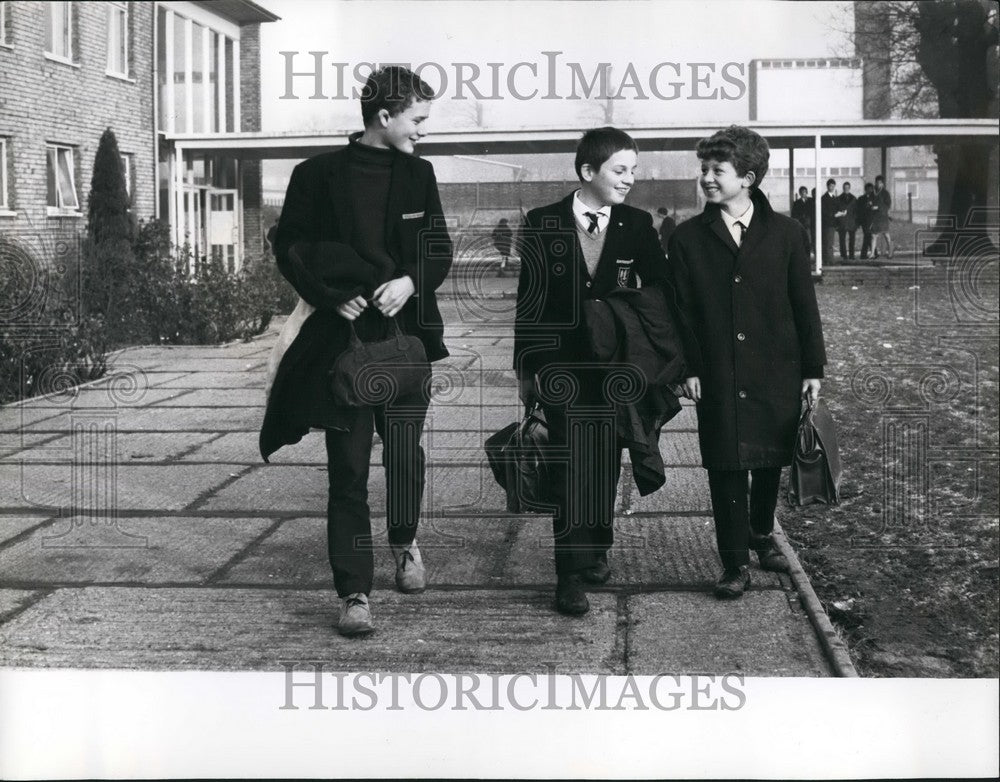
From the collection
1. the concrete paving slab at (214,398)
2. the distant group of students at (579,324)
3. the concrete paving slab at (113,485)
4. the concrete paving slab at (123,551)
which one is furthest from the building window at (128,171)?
the concrete paving slab at (214,398)

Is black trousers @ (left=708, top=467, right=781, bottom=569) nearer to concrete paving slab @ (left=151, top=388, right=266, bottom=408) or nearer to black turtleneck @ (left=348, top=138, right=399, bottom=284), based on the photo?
black turtleneck @ (left=348, top=138, right=399, bottom=284)

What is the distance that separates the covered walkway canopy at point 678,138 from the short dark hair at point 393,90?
1.04 feet

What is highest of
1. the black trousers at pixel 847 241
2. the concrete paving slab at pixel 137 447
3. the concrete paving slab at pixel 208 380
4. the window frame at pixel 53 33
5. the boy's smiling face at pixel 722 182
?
the window frame at pixel 53 33

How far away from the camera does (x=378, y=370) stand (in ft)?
16.0

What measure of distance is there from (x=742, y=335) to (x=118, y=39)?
265 cm

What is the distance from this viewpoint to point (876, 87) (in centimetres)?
522

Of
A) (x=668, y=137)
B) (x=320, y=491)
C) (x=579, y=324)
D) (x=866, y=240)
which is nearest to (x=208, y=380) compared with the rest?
(x=320, y=491)

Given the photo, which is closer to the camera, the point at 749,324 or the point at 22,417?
the point at 749,324

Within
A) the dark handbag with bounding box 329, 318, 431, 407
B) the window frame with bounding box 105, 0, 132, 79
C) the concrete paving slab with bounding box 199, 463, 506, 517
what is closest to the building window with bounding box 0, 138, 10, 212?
the window frame with bounding box 105, 0, 132, 79

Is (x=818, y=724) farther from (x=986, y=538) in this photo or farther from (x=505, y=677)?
(x=986, y=538)

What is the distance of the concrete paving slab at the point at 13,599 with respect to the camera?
5.01 m

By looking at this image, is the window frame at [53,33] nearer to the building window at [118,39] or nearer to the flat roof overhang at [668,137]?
the building window at [118,39]

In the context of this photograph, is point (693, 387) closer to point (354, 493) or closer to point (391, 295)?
point (391, 295)

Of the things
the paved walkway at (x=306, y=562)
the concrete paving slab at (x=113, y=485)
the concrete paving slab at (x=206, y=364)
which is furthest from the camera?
the concrete paving slab at (x=206, y=364)
